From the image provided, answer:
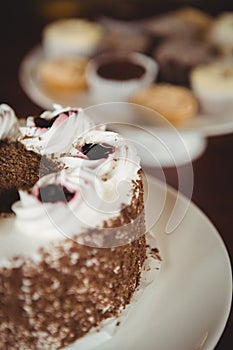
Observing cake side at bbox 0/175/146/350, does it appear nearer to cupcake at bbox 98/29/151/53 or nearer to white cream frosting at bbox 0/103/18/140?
white cream frosting at bbox 0/103/18/140

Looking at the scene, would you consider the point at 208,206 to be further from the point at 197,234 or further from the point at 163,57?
the point at 163,57

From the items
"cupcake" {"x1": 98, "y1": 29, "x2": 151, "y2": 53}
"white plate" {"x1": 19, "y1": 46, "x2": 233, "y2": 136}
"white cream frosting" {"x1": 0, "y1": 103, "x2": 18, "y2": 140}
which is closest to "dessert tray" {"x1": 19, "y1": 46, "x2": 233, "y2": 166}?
"white plate" {"x1": 19, "y1": 46, "x2": 233, "y2": 136}

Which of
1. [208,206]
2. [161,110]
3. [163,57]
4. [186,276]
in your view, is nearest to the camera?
[186,276]

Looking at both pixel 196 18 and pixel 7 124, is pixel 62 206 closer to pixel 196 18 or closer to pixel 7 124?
pixel 7 124

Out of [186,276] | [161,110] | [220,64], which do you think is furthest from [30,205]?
[220,64]

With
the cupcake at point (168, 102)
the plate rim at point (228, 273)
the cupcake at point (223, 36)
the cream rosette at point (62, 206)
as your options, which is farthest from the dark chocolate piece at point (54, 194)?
the cupcake at point (223, 36)

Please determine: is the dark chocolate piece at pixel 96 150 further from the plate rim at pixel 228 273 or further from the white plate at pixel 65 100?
the white plate at pixel 65 100
